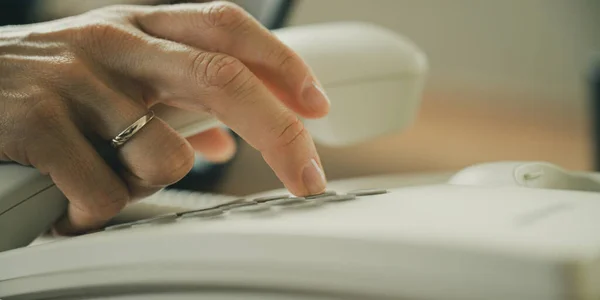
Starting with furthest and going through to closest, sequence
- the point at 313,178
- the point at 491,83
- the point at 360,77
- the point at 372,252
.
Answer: the point at 491,83 → the point at 360,77 → the point at 313,178 → the point at 372,252

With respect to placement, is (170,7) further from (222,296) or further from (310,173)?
(222,296)

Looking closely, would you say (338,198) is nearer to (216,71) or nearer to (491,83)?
(216,71)

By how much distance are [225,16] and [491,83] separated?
27.4 inches

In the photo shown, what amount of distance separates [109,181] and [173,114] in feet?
0.24

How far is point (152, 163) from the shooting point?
39cm

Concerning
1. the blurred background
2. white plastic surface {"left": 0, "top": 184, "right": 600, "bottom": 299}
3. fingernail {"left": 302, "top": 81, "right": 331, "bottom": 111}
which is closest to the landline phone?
white plastic surface {"left": 0, "top": 184, "right": 600, "bottom": 299}

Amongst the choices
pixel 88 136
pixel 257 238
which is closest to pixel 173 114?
pixel 88 136

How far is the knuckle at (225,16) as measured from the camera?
1.42ft

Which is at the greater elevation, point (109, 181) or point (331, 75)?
point (331, 75)

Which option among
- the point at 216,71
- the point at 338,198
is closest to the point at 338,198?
the point at 338,198

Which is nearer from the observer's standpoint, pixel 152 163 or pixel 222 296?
pixel 222 296

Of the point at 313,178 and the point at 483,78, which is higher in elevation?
the point at 483,78

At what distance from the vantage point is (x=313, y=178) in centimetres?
38

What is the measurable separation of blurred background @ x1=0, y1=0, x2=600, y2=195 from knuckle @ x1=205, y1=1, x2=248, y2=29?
1.66 ft
